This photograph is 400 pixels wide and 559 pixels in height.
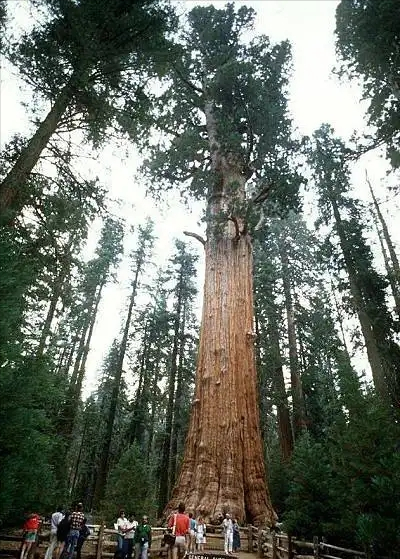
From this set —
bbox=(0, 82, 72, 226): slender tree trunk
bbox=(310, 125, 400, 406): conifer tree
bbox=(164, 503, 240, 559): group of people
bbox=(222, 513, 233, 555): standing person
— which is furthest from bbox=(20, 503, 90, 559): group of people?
bbox=(310, 125, 400, 406): conifer tree

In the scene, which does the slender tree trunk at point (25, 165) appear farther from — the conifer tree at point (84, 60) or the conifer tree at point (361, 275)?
the conifer tree at point (361, 275)

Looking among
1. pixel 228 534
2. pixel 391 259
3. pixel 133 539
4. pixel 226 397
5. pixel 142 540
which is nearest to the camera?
pixel 142 540

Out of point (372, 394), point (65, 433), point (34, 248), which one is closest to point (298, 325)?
point (65, 433)

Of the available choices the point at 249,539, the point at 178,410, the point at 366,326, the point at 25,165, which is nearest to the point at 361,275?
the point at 366,326

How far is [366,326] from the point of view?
40.6 ft

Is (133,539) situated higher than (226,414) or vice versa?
(226,414)

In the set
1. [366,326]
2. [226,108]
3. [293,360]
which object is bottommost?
[366,326]

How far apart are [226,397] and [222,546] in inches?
121

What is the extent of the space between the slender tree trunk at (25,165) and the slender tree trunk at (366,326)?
10043mm

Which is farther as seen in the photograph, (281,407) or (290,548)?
(281,407)

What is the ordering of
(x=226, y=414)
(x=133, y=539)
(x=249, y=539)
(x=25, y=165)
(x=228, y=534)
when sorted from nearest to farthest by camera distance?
(x=25, y=165)
(x=133, y=539)
(x=228, y=534)
(x=249, y=539)
(x=226, y=414)

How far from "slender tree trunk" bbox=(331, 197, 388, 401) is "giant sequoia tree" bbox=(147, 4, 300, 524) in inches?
148

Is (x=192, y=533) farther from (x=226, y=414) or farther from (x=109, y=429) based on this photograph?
(x=109, y=429)

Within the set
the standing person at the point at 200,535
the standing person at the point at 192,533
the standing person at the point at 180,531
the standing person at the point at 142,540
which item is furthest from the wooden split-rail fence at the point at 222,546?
the standing person at the point at 142,540
